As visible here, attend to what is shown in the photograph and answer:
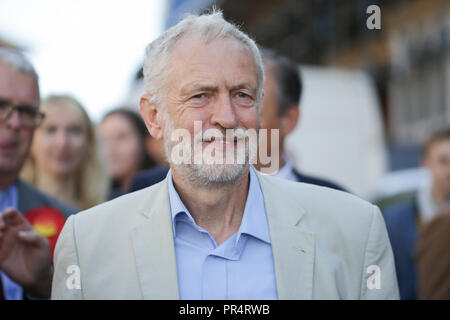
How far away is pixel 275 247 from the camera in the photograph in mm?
2113

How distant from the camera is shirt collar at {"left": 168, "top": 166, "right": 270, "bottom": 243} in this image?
2168 millimetres

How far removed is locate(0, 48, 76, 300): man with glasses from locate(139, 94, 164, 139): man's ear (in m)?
0.57

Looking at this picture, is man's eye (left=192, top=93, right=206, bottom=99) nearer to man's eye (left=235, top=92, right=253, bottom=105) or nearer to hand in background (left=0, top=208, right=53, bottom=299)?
man's eye (left=235, top=92, right=253, bottom=105)

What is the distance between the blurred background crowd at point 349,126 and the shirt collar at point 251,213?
59 cm

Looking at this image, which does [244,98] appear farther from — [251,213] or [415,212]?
[415,212]

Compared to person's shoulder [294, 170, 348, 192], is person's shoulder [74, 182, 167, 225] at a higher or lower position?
higher

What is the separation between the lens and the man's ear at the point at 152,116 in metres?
2.32

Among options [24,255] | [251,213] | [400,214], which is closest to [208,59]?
[251,213]

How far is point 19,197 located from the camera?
2.96 metres

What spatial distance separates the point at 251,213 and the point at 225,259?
7.4 inches

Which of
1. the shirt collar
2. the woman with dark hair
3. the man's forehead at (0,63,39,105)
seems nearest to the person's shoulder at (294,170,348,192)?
the shirt collar

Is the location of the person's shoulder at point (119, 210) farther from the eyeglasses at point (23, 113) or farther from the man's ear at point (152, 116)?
the eyeglasses at point (23, 113)

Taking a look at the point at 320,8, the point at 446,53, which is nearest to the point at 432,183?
the point at 446,53

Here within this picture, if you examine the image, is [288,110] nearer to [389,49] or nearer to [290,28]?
[389,49]
